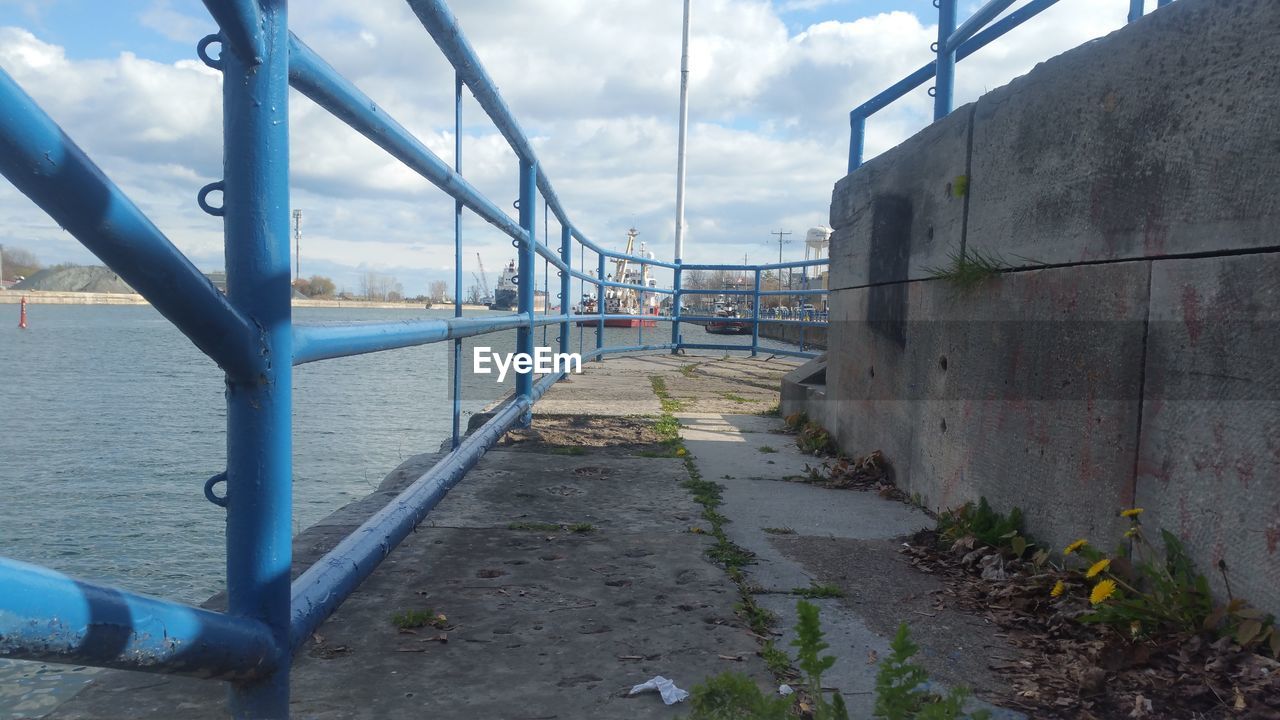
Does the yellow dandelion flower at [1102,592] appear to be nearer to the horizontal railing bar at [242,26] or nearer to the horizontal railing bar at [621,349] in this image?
the horizontal railing bar at [242,26]

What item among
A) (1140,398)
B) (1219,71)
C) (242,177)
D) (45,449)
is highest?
(1219,71)

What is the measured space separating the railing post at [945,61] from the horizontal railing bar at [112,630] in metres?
3.57

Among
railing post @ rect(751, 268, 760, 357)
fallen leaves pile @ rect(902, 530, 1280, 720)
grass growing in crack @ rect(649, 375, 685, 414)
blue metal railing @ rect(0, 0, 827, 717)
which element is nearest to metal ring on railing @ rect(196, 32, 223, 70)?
blue metal railing @ rect(0, 0, 827, 717)

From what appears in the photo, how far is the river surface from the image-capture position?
9.81 ft

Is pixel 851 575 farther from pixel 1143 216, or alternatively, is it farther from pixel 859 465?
pixel 859 465

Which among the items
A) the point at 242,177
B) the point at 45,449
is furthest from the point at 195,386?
the point at 242,177

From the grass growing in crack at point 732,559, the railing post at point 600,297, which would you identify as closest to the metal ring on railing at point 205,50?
the grass growing in crack at point 732,559

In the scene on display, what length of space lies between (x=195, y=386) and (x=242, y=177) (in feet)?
25.4

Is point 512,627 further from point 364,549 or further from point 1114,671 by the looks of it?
point 1114,671

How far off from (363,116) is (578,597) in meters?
1.28

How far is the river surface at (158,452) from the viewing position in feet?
9.81

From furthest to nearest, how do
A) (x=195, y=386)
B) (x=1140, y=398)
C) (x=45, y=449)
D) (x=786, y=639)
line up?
(x=195, y=386) < (x=45, y=449) < (x=1140, y=398) < (x=786, y=639)

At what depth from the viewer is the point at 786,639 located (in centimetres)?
203

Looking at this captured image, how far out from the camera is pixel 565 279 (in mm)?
7035
